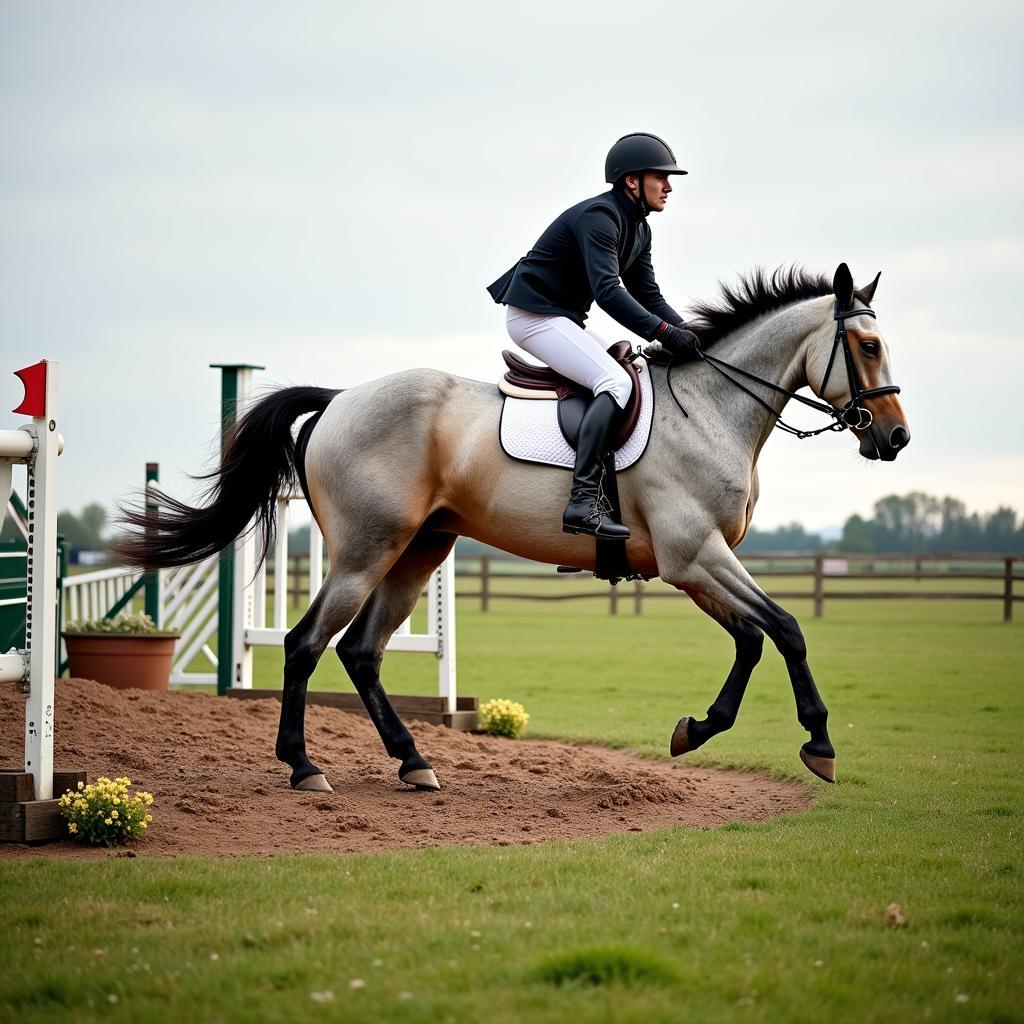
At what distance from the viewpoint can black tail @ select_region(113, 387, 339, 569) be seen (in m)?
7.35

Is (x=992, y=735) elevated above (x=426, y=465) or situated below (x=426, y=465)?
below

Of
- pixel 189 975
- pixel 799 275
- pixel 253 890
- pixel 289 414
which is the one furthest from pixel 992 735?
pixel 189 975

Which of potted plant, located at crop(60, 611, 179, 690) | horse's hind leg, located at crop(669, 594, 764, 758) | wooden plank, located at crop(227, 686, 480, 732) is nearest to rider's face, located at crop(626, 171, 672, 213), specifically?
horse's hind leg, located at crop(669, 594, 764, 758)

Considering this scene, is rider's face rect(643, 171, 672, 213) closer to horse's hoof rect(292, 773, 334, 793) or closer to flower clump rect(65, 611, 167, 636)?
horse's hoof rect(292, 773, 334, 793)

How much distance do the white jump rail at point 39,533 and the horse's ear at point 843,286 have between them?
3.93 m

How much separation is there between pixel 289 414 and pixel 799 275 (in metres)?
3.16

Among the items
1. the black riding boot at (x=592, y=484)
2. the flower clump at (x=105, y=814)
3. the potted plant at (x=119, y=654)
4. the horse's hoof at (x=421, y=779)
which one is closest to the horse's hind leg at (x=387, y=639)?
the horse's hoof at (x=421, y=779)

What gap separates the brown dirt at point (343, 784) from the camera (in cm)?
574

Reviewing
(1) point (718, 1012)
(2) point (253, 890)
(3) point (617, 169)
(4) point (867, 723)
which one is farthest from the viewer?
(4) point (867, 723)

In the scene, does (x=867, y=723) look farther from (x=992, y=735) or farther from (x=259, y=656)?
(x=259, y=656)

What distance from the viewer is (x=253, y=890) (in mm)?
4457

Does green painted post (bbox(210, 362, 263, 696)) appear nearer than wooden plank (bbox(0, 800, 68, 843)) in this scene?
No

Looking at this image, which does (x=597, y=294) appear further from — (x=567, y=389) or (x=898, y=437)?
(x=898, y=437)

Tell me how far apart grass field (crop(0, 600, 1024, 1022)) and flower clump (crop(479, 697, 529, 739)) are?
112 inches
